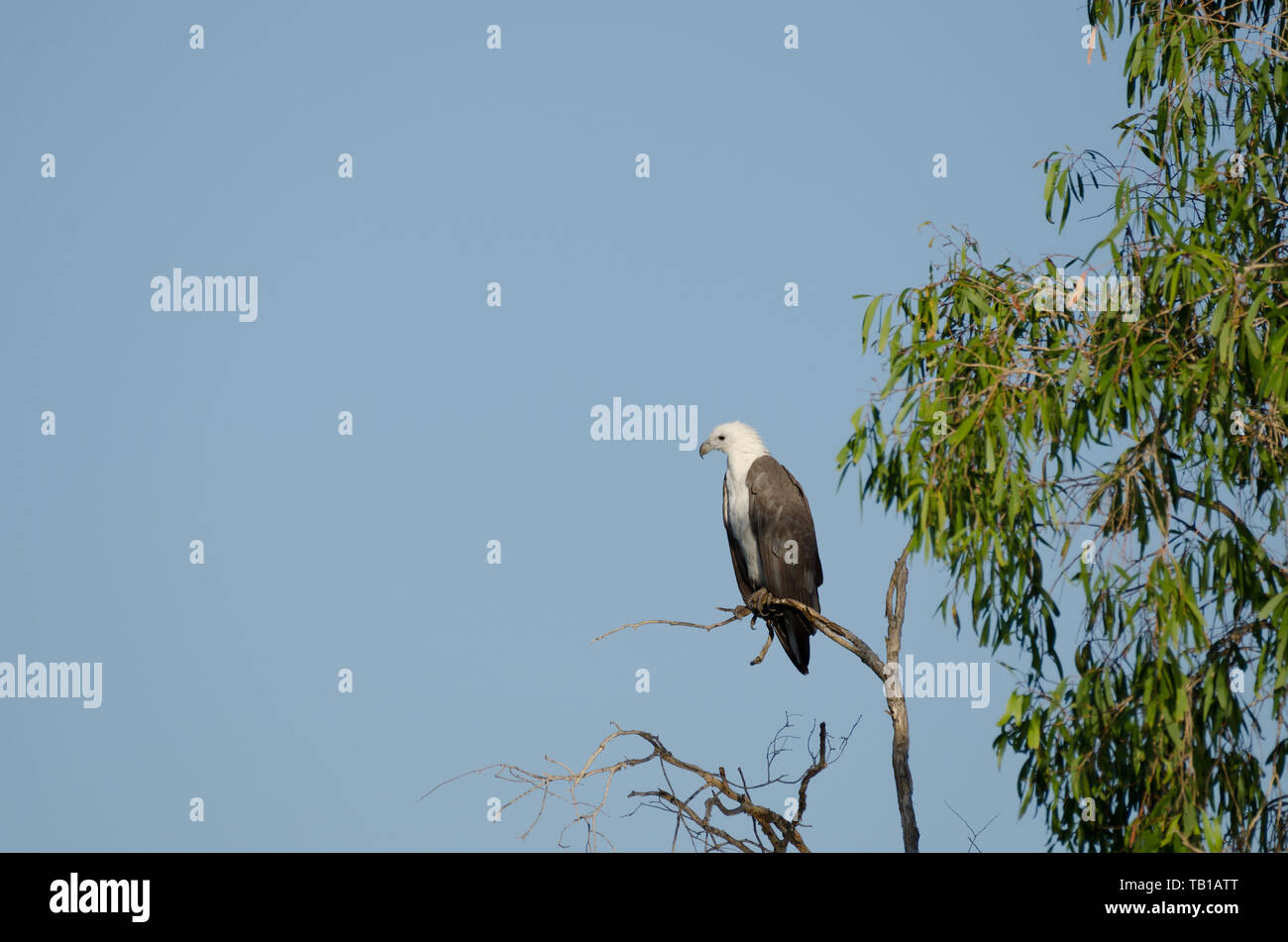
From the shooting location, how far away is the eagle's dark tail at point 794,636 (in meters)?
7.91

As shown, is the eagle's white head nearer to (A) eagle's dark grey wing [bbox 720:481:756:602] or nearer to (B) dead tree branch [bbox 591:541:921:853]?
(A) eagle's dark grey wing [bbox 720:481:756:602]

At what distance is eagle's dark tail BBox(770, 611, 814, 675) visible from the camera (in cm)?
791

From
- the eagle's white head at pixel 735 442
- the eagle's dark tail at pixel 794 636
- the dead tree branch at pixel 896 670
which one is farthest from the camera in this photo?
the eagle's white head at pixel 735 442

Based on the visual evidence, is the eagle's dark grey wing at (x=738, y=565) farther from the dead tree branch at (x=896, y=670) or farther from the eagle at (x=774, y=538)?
the dead tree branch at (x=896, y=670)

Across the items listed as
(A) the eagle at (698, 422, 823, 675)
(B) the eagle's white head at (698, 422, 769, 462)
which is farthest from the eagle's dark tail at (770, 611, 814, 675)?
(B) the eagle's white head at (698, 422, 769, 462)

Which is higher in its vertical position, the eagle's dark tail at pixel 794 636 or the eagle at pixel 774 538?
the eagle at pixel 774 538

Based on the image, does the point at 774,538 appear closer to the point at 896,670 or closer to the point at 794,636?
the point at 794,636

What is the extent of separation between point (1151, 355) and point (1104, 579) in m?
0.82

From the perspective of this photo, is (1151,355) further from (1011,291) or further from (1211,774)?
(1211,774)

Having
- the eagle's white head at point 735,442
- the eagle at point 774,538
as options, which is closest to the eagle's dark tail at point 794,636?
the eagle at point 774,538

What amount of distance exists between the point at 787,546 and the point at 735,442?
94cm

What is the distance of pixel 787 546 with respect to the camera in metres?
8.18

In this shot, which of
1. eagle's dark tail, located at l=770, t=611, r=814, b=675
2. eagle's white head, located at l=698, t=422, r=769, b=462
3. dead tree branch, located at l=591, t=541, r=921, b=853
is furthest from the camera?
eagle's white head, located at l=698, t=422, r=769, b=462

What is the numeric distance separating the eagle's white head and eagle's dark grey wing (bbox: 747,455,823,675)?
32cm
